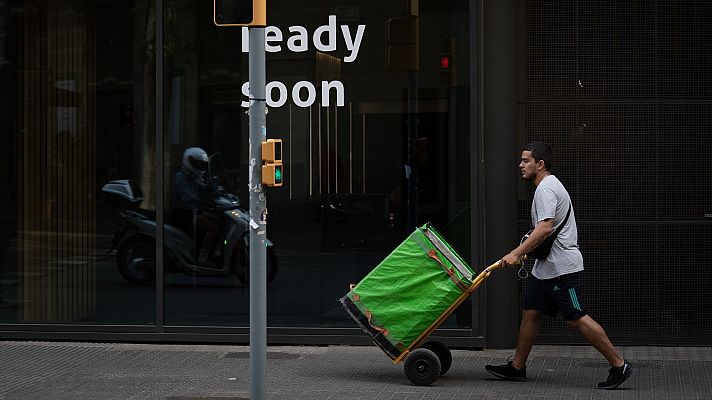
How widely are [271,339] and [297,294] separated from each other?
19.4 inches

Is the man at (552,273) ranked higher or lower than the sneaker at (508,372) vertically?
higher

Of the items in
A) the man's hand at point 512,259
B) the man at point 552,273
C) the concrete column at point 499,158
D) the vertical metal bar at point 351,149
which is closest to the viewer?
the man's hand at point 512,259

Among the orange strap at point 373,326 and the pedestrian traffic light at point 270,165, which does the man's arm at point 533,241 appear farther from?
the pedestrian traffic light at point 270,165

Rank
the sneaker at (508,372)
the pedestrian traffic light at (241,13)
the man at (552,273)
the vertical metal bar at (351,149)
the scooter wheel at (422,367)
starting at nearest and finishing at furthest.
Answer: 1. the pedestrian traffic light at (241,13)
2. the man at (552,273)
3. the scooter wheel at (422,367)
4. the sneaker at (508,372)
5. the vertical metal bar at (351,149)

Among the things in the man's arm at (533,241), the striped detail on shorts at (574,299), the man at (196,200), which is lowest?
the striped detail on shorts at (574,299)

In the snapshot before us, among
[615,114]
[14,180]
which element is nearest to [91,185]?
[14,180]

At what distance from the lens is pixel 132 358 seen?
10.8m

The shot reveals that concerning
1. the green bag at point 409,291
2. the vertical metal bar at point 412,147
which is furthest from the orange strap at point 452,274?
the vertical metal bar at point 412,147

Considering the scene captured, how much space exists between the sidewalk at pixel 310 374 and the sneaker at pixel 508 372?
0.08m

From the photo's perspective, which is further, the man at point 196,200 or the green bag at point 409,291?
the man at point 196,200

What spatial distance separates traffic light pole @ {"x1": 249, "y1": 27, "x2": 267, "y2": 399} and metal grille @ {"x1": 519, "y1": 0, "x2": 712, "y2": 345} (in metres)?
3.84

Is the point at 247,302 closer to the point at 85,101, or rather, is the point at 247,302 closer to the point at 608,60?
the point at 85,101

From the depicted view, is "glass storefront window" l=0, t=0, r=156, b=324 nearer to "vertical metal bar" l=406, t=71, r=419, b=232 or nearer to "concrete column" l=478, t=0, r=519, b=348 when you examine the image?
"vertical metal bar" l=406, t=71, r=419, b=232

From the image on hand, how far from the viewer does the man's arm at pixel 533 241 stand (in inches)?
356
